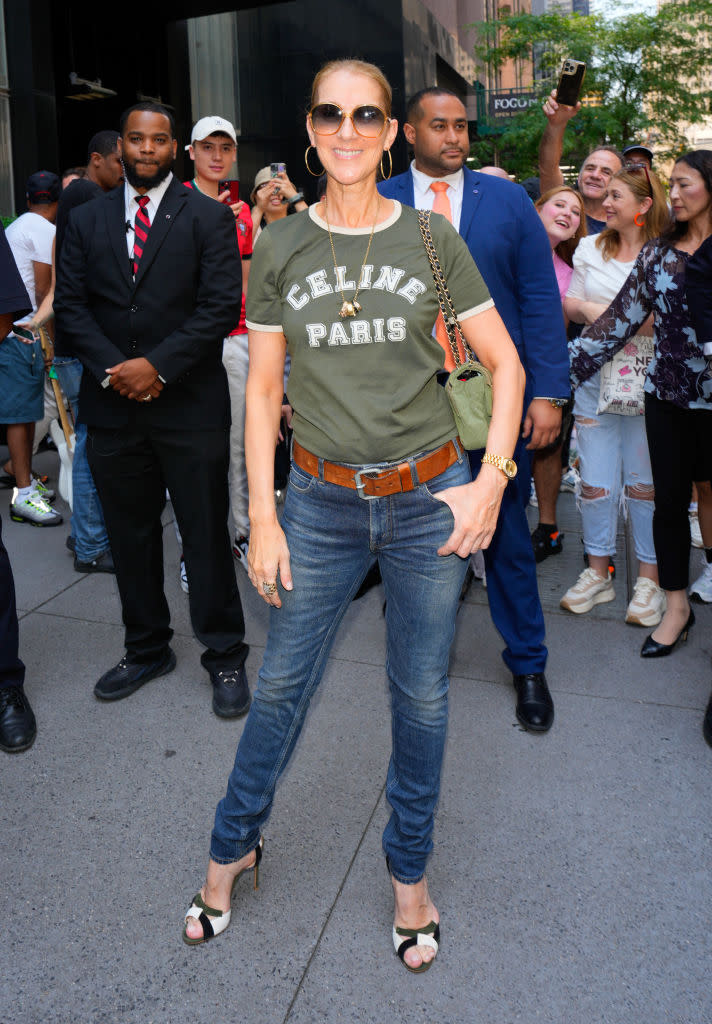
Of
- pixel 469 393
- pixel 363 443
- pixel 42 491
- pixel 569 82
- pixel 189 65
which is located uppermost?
pixel 189 65

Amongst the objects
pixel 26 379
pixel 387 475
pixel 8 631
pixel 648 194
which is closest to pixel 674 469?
pixel 648 194

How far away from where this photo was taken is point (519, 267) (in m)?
3.68

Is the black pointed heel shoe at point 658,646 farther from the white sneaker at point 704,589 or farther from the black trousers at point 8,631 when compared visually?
the black trousers at point 8,631

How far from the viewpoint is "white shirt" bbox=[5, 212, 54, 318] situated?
679cm

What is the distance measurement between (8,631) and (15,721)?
1.22 ft

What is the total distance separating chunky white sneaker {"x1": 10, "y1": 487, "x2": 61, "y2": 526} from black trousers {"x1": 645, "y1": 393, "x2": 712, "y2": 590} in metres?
4.30

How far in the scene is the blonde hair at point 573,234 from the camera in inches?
231

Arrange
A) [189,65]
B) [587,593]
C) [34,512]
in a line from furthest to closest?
[189,65] → [34,512] → [587,593]

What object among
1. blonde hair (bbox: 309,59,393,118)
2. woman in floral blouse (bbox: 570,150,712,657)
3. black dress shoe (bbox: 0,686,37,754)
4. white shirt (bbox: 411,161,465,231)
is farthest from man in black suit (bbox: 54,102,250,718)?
woman in floral blouse (bbox: 570,150,712,657)

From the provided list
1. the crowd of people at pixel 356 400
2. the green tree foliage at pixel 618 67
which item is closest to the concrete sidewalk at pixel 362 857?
the crowd of people at pixel 356 400

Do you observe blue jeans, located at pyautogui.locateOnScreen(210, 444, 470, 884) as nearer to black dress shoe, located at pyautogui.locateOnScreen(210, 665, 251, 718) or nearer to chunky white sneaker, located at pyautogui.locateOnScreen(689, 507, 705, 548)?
black dress shoe, located at pyautogui.locateOnScreen(210, 665, 251, 718)

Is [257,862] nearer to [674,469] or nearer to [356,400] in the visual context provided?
[356,400]

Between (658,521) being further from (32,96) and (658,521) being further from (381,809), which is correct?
(32,96)

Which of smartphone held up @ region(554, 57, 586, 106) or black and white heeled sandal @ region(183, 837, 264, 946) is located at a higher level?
smartphone held up @ region(554, 57, 586, 106)
